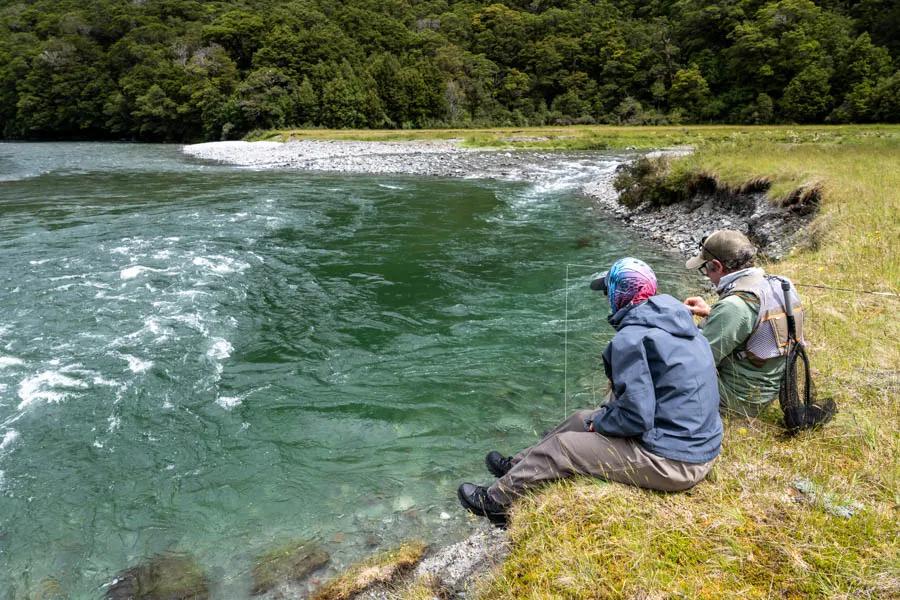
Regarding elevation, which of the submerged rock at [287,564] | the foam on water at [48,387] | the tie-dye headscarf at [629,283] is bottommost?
the submerged rock at [287,564]

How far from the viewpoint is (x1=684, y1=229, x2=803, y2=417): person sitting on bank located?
4.58 meters

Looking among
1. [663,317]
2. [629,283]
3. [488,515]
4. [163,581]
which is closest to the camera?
[663,317]

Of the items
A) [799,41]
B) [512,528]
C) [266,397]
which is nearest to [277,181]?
[266,397]

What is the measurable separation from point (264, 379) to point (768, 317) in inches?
283

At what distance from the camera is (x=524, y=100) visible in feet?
331

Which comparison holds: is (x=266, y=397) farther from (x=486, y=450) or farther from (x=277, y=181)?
(x=277, y=181)

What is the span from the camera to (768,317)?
4566 millimetres

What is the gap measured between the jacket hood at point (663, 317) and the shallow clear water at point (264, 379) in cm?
287

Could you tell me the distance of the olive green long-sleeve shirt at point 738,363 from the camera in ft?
15.0

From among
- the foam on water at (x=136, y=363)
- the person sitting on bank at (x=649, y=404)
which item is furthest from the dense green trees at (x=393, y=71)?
the person sitting on bank at (x=649, y=404)

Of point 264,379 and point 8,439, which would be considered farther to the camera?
point 264,379

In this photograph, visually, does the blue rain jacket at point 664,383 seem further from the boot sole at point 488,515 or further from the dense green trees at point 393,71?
the dense green trees at point 393,71

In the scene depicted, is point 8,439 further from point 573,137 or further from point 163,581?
point 573,137

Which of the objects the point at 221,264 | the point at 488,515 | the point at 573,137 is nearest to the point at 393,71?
the point at 573,137
